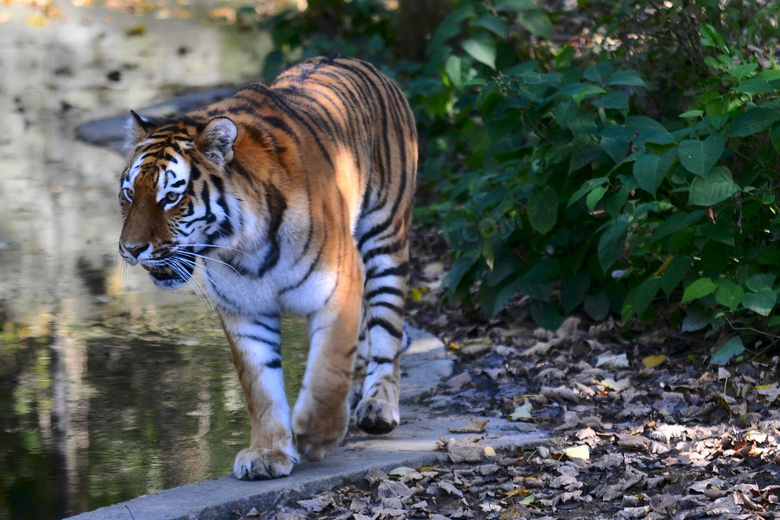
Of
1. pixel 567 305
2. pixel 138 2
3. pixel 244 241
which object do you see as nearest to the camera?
pixel 244 241

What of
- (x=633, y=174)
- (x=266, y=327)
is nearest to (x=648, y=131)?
(x=633, y=174)

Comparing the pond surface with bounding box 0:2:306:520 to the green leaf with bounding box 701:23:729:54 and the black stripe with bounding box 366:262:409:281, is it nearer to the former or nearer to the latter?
the black stripe with bounding box 366:262:409:281

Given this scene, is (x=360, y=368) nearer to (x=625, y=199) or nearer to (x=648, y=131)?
(x=625, y=199)

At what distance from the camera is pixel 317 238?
364 centimetres

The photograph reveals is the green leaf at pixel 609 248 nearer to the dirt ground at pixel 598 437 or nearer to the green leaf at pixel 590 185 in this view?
the green leaf at pixel 590 185

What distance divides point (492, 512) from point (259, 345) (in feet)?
3.43

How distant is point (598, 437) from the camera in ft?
12.8

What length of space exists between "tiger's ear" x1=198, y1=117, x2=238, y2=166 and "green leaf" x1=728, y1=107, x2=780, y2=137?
6.49 ft

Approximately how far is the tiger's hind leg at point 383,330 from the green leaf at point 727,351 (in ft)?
4.36

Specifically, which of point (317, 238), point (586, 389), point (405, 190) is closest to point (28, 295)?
point (405, 190)

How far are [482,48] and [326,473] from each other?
128 inches

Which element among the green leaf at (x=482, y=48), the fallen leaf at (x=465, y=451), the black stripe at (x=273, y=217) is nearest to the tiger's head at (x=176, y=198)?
the black stripe at (x=273, y=217)

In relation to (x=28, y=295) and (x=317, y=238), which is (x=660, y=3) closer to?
(x=317, y=238)

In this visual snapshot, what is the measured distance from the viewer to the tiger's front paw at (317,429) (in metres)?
3.60
